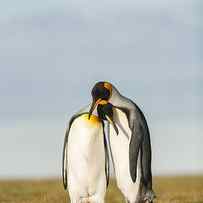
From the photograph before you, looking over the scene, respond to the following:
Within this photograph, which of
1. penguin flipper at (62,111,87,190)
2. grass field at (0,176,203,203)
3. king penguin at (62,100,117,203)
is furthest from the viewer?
grass field at (0,176,203,203)

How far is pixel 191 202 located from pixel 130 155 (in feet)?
11.0

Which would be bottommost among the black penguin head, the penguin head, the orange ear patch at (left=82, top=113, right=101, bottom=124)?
the orange ear patch at (left=82, top=113, right=101, bottom=124)

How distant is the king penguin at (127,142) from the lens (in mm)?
9531

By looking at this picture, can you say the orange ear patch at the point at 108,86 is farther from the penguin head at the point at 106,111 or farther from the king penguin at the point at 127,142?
the penguin head at the point at 106,111

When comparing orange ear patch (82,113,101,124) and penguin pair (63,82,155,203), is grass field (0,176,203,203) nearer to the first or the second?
penguin pair (63,82,155,203)

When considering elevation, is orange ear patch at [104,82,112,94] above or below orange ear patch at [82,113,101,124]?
above

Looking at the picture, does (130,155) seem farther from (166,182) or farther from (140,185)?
(166,182)

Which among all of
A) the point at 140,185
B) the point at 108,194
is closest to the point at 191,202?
the point at 108,194

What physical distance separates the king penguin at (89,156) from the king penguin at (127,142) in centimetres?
13

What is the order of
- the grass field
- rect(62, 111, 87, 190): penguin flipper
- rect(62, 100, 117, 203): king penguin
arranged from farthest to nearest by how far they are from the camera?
the grass field → rect(62, 111, 87, 190): penguin flipper → rect(62, 100, 117, 203): king penguin

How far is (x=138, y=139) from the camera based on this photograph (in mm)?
9602

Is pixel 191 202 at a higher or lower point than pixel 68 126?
lower

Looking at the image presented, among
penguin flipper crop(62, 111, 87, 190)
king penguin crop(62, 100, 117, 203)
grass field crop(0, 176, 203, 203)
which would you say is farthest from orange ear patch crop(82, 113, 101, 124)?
grass field crop(0, 176, 203, 203)

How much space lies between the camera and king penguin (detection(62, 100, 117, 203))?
947cm
